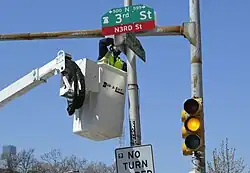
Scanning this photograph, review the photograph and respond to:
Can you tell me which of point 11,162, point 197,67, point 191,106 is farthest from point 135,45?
point 11,162

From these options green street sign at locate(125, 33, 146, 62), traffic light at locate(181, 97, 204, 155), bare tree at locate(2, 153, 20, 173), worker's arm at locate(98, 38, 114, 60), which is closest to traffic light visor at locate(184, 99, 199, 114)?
traffic light at locate(181, 97, 204, 155)

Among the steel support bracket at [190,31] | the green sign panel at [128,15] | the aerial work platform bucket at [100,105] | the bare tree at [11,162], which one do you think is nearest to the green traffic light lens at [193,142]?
the aerial work platform bucket at [100,105]

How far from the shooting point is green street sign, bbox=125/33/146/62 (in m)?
9.66

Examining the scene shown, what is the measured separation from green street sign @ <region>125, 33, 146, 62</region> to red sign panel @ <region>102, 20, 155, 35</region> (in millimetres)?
96

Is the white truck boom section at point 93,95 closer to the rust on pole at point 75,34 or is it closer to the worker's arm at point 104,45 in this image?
the worker's arm at point 104,45

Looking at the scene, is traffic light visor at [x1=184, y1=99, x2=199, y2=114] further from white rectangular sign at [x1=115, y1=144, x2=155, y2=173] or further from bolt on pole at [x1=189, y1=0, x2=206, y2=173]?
white rectangular sign at [x1=115, y1=144, x2=155, y2=173]

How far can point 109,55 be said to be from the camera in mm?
10289

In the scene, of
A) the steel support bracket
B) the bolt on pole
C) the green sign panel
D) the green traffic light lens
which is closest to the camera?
the green traffic light lens

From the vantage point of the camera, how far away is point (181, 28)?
32.3 feet

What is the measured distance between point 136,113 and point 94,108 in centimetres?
68

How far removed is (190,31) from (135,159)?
7.27ft

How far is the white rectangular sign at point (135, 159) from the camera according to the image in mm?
9000

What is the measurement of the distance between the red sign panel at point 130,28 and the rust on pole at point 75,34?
0.25 m

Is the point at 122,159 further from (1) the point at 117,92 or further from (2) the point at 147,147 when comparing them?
(1) the point at 117,92
